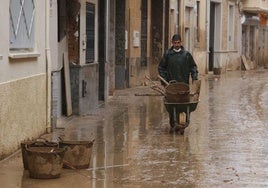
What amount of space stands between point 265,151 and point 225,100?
1015 centimetres

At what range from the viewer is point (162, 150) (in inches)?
476

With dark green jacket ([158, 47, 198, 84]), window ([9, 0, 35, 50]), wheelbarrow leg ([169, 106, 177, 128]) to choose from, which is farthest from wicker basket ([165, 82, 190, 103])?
window ([9, 0, 35, 50])

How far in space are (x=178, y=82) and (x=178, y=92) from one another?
612 millimetres

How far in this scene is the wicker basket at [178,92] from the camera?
13765mm

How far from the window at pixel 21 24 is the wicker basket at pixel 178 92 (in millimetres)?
2857

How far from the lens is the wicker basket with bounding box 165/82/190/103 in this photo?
45.2 ft

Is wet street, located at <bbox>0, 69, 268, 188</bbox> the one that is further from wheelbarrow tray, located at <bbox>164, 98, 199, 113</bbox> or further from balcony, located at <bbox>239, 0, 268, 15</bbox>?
balcony, located at <bbox>239, 0, 268, 15</bbox>

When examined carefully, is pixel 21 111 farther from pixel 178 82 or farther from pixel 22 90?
pixel 178 82

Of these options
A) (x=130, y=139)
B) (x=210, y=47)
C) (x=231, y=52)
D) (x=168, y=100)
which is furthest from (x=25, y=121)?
(x=231, y=52)

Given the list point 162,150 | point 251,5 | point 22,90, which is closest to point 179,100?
point 162,150

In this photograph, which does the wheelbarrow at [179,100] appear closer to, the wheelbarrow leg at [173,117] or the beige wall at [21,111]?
the wheelbarrow leg at [173,117]

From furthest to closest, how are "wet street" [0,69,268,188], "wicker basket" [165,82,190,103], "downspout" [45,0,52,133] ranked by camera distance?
1. "wicker basket" [165,82,190,103]
2. "downspout" [45,0,52,133]
3. "wet street" [0,69,268,188]

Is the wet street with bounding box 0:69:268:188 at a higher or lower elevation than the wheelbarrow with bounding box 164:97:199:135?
lower

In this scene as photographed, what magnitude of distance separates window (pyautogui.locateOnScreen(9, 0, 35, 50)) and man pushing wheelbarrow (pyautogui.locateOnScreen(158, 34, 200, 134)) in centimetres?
296
